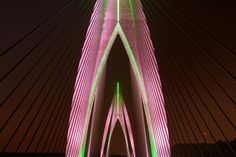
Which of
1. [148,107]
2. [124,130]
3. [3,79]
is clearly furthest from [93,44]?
[124,130]

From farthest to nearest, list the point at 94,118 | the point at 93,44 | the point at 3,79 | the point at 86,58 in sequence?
the point at 94,118
the point at 93,44
the point at 86,58
the point at 3,79

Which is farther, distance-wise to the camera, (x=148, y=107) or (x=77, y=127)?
(x=148, y=107)

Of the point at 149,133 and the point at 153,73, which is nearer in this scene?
the point at 153,73

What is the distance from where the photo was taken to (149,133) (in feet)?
70.6

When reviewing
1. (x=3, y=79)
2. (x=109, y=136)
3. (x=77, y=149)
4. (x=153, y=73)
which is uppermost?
(x=109, y=136)

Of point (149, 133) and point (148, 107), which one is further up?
point (148, 107)

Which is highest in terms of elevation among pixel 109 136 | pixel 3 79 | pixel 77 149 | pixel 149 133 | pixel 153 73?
pixel 109 136

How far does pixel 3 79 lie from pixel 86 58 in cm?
1049

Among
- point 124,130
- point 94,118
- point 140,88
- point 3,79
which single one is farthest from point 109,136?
point 3,79

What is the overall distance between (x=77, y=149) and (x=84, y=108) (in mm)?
2404

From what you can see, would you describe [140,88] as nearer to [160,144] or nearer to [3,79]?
[160,144]

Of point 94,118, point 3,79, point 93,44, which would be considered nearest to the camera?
point 3,79

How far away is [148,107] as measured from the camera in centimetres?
2277

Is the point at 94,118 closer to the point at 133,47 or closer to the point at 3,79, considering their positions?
the point at 133,47
